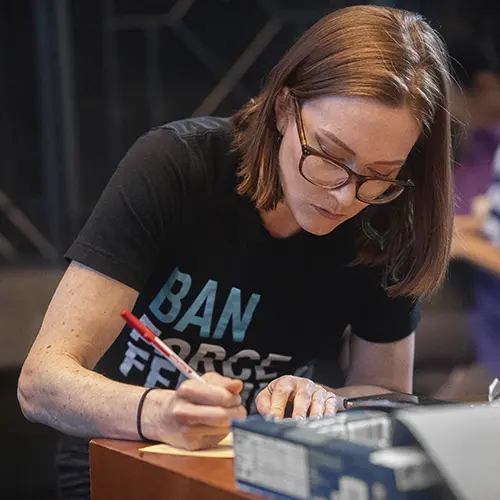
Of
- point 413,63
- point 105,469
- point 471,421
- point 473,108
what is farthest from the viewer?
point 473,108

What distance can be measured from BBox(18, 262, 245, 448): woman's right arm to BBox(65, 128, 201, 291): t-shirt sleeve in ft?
0.08

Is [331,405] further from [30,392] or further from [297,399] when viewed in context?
[30,392]

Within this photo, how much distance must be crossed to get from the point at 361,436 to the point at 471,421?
A: 0.12 metres

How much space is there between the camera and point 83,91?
12.1ft

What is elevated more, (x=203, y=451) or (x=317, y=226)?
(x=317, y=226)

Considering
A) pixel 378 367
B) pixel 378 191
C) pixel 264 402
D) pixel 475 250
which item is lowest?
pixel 475 250

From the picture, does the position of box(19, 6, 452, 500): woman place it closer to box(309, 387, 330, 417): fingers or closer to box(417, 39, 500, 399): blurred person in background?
box(309, 387, 330, 417): fingers

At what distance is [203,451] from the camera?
1135 millimetres

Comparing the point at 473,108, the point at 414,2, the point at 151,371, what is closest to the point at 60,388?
the point at 151,371

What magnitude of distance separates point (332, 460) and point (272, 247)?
68cm

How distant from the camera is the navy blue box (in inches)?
33.7

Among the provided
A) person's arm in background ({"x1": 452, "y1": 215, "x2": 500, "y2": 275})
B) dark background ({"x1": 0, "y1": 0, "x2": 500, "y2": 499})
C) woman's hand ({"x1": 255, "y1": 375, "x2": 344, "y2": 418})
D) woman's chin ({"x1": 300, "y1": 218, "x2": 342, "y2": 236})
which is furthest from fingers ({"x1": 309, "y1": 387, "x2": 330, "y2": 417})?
dark background ({"x1": 0, "y1": 0, "x2": 500, "y2": 499})

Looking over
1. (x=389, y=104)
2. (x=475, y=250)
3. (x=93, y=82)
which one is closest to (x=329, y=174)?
(x=389, y=104)

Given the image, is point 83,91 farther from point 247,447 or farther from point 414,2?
point 247,447
